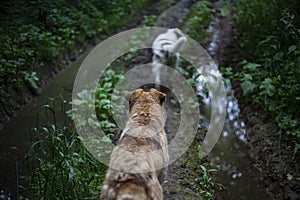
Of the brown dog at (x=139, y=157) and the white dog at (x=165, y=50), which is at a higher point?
the brown dog at (x=139, y=157)

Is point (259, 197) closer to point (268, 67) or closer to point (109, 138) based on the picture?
point (109, 138)

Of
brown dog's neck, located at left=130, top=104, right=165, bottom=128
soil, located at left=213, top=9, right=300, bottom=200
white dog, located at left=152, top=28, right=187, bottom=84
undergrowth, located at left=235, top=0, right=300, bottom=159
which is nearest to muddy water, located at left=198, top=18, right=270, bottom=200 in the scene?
soil, located at left=213, top=9, right=300, bottom=200

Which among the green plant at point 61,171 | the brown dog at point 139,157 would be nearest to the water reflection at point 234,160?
the brown dog at point 139,157

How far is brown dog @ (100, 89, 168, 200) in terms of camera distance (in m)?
2.90

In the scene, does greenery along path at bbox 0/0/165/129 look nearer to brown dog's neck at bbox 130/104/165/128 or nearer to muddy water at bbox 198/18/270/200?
brown dog's neck at bbox 130/104/165/128

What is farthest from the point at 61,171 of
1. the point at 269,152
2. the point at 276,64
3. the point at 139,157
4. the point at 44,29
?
the point at 44,29

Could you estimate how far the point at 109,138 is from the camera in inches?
212

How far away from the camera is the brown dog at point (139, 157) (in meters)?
2.90

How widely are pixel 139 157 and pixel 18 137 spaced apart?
3281mm

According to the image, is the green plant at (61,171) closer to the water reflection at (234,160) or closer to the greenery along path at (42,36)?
the water reflection at (234,160)

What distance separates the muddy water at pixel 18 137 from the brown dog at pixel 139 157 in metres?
1.42

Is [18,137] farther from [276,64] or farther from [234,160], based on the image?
[276,64]

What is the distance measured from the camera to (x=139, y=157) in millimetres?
3189

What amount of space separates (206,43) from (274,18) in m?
2.31
